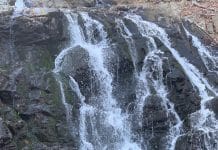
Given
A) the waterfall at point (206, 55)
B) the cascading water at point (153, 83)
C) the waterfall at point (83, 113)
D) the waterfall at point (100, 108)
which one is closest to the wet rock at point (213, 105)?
the cascading water at point (153, 83)

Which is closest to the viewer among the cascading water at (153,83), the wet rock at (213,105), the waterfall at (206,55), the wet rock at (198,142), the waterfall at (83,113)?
the wet rock at (198,142)

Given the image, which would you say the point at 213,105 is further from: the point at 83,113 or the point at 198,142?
the point at 83,113

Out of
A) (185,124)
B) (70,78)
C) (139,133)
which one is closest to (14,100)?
(70,78)

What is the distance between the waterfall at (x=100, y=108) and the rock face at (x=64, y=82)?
0.16 meters

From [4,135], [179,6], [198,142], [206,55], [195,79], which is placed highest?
[179,6]

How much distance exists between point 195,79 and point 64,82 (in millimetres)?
4410

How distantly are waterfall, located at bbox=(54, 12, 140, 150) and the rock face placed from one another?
157 millimetres

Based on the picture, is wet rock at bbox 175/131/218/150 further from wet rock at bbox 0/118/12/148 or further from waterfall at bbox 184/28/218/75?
wet rock at bbox 0/118/12/148

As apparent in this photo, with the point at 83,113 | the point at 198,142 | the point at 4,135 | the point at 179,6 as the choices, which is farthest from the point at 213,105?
the point at 179,6

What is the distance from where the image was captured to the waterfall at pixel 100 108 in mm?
16078

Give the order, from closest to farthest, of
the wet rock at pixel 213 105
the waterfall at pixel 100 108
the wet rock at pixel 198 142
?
the wet rock at pixel 198 142, the waterfall at pixel 100 108, the wet rock at pixel 213 105

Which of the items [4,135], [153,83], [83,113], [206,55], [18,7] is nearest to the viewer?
[4,135]

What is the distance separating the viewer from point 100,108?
16.8m

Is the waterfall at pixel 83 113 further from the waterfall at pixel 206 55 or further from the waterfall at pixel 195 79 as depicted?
the waterfall at pixel 206 55
